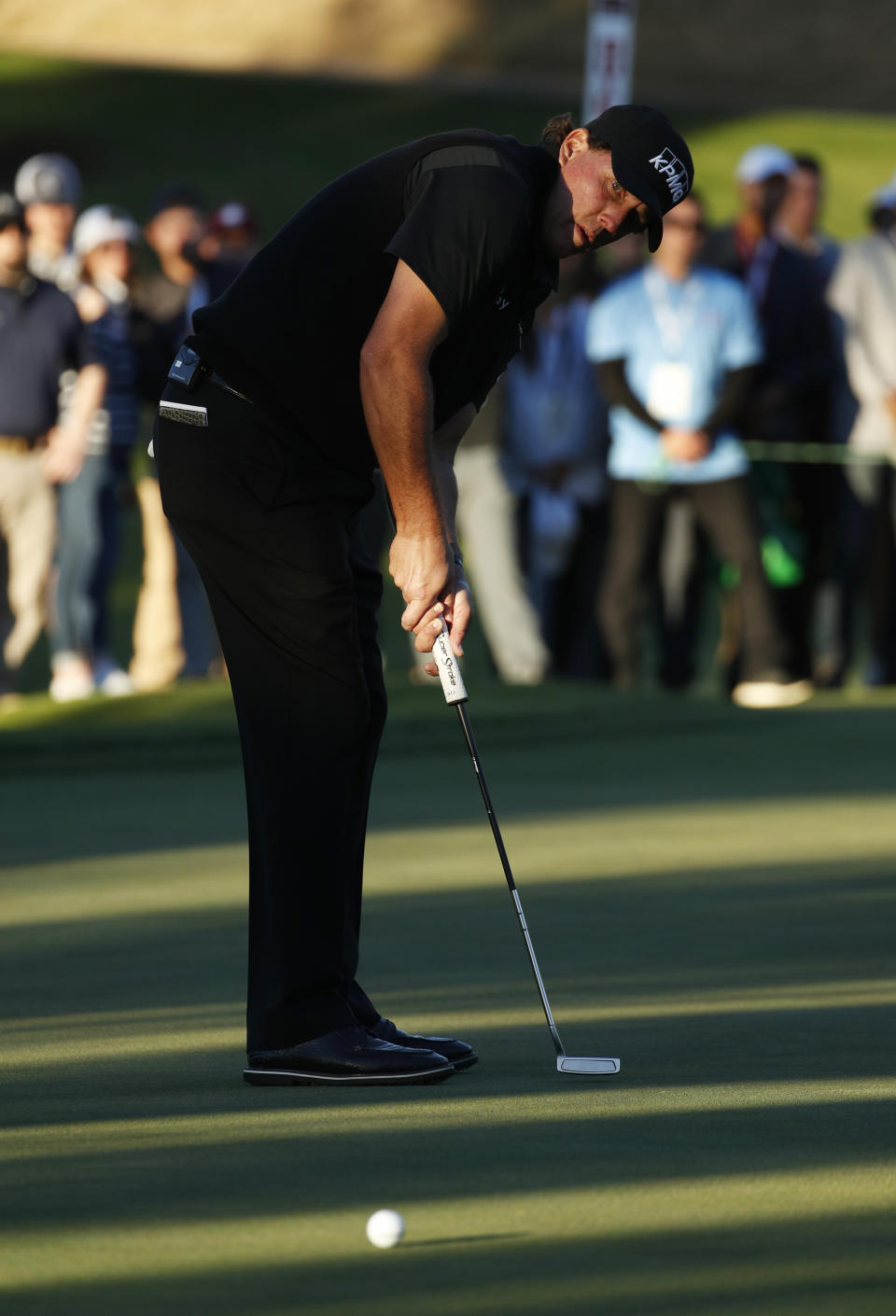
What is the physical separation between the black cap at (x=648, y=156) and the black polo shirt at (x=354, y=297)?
0.14m

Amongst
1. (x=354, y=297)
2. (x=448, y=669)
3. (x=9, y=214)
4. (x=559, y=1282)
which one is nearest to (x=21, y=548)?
(x=9, y=214)

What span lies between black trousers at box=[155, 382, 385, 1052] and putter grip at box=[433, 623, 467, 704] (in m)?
0.14

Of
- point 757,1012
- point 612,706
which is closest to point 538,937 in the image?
point 757,1012

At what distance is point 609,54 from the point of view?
1227 centimetres

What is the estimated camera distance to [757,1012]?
17.2 feet

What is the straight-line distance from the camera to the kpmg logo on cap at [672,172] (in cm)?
439

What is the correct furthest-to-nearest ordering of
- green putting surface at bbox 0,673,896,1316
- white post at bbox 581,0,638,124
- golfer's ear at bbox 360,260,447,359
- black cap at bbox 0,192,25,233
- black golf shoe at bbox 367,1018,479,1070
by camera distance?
1. white post at bbox 581,0,638,124
2. black cap at bbox 0,192,25,233
3. black golf shoe at bbox 367,1018,479,1070
4. golfer's ear at bbox 360,260,447,359
5. green putting surface at bbox 0,673,896,1316

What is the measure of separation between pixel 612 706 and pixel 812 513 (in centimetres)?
203

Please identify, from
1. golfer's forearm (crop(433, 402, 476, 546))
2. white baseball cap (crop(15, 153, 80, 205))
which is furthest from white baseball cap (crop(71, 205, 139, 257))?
golfer's forearm (crop(433, 402, 476, 546))

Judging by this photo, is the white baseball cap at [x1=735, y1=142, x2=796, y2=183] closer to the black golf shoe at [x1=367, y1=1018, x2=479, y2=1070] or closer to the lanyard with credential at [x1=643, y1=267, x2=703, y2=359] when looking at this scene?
the lanyard with credential at [x1=643, y1=267, x2=703, y2=359]

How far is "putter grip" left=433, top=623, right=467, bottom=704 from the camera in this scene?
4.64m

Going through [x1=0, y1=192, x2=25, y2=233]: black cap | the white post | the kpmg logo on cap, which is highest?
the white post

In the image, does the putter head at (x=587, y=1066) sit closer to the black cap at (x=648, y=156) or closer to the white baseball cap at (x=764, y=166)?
the black cap at (x=648, y=156)

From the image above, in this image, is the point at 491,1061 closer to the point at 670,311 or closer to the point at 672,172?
the point at 672,172
